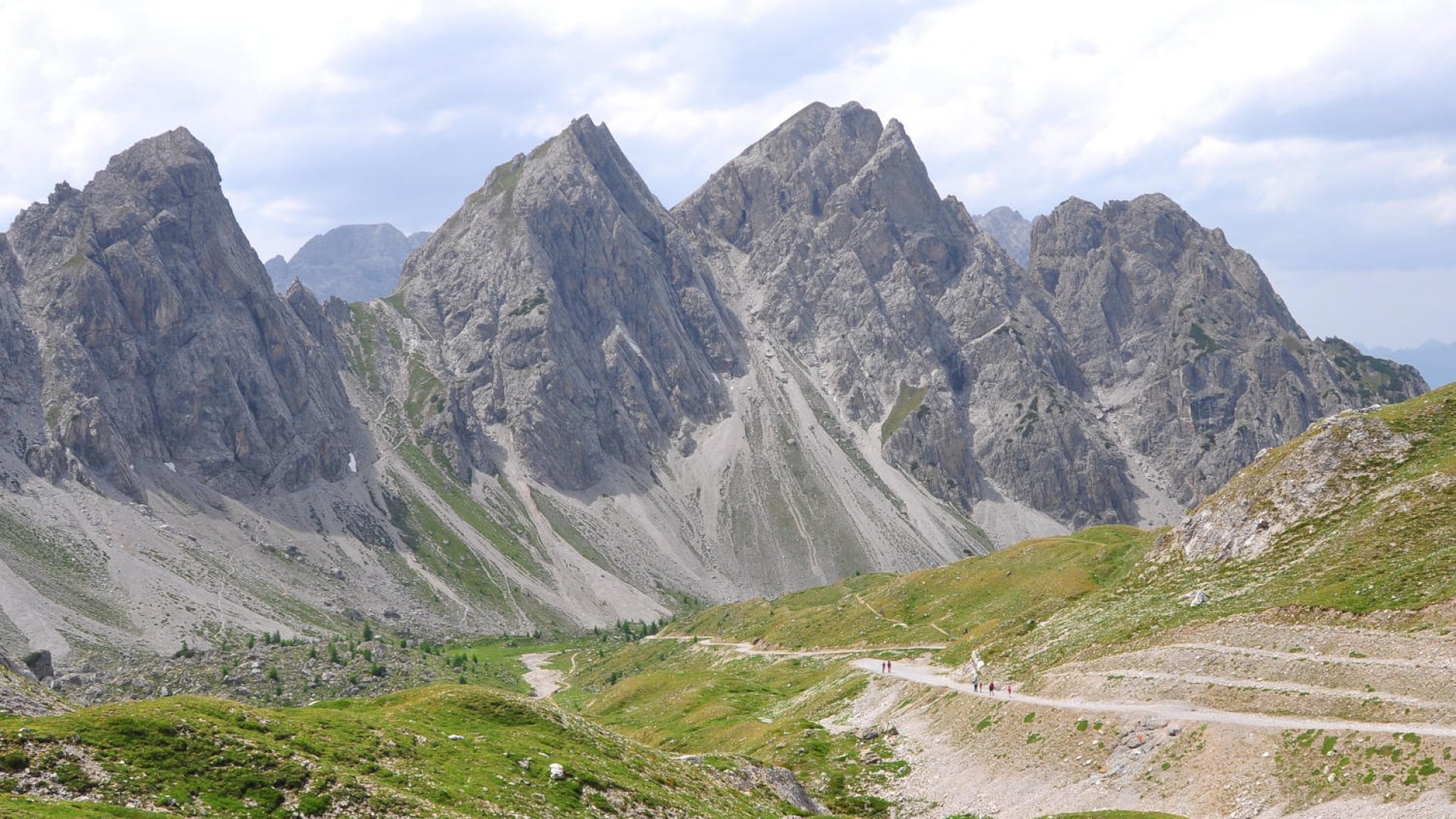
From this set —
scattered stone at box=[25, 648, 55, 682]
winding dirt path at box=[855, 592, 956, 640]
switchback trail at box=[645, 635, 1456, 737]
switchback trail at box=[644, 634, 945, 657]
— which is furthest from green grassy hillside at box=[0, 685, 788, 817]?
winding dirt path at box=[855, 592, 956, 640]

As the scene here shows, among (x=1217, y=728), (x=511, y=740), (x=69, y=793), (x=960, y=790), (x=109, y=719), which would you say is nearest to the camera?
(x=69, y=793)

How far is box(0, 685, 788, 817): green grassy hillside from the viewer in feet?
103

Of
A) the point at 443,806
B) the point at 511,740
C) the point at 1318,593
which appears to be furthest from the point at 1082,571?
the point at 443,806

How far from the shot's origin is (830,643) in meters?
126

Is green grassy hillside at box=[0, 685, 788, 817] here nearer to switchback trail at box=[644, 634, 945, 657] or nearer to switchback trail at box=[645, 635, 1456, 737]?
switchback trail at box=[645, 635, 1456, 737]

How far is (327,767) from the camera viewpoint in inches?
1409

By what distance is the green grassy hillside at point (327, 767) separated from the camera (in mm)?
31500

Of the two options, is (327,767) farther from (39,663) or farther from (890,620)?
(890,620)

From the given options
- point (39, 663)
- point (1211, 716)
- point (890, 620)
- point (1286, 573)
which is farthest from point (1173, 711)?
point (39, 663)

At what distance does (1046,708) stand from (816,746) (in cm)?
1720

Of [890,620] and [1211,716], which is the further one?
[890,620]

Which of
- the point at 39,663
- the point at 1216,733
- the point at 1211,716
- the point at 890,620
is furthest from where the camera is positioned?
the point at 890,620

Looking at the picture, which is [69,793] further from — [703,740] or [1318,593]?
[1318,593]

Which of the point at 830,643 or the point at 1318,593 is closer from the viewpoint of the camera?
the point at 1318,593
